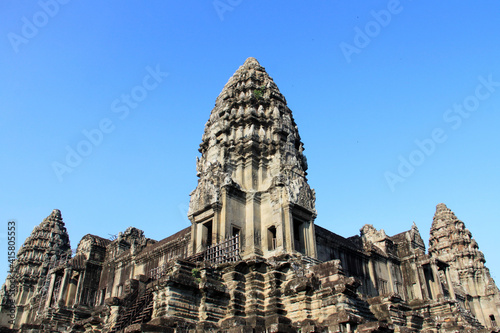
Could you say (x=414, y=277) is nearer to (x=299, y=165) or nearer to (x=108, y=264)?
(x=299, y=165)

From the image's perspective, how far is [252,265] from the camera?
17125 millimetres

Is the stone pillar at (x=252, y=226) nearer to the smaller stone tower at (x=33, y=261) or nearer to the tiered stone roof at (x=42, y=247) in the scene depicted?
the smaller stone tower at (x=33, y=261)

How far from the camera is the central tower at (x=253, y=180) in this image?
63.4 ft

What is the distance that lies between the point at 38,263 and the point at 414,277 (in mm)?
40632

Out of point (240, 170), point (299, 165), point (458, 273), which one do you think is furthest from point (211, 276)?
point (458, 273)

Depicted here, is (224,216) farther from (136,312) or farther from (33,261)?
(33,261)

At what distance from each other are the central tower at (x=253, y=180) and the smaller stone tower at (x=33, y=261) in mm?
30168

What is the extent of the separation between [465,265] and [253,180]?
35245mm

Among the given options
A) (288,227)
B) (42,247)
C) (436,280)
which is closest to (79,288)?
(288,227)

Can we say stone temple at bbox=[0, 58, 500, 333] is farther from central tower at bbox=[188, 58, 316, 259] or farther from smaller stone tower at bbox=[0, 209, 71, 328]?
smaller stone tower at bbox=[0, 209, 71, 328]

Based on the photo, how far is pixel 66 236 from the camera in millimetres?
53344

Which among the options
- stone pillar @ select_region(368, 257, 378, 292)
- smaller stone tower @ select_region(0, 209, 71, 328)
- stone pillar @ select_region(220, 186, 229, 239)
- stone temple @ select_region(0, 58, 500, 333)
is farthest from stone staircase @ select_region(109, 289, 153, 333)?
smaller stone tower @ select_region(0, 209, 71, 328)

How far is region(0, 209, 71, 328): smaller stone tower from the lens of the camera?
150 ft

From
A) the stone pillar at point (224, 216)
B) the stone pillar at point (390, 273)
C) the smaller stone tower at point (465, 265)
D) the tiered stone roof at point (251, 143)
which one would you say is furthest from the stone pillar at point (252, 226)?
the smaller stone tower at point (465, 265)
